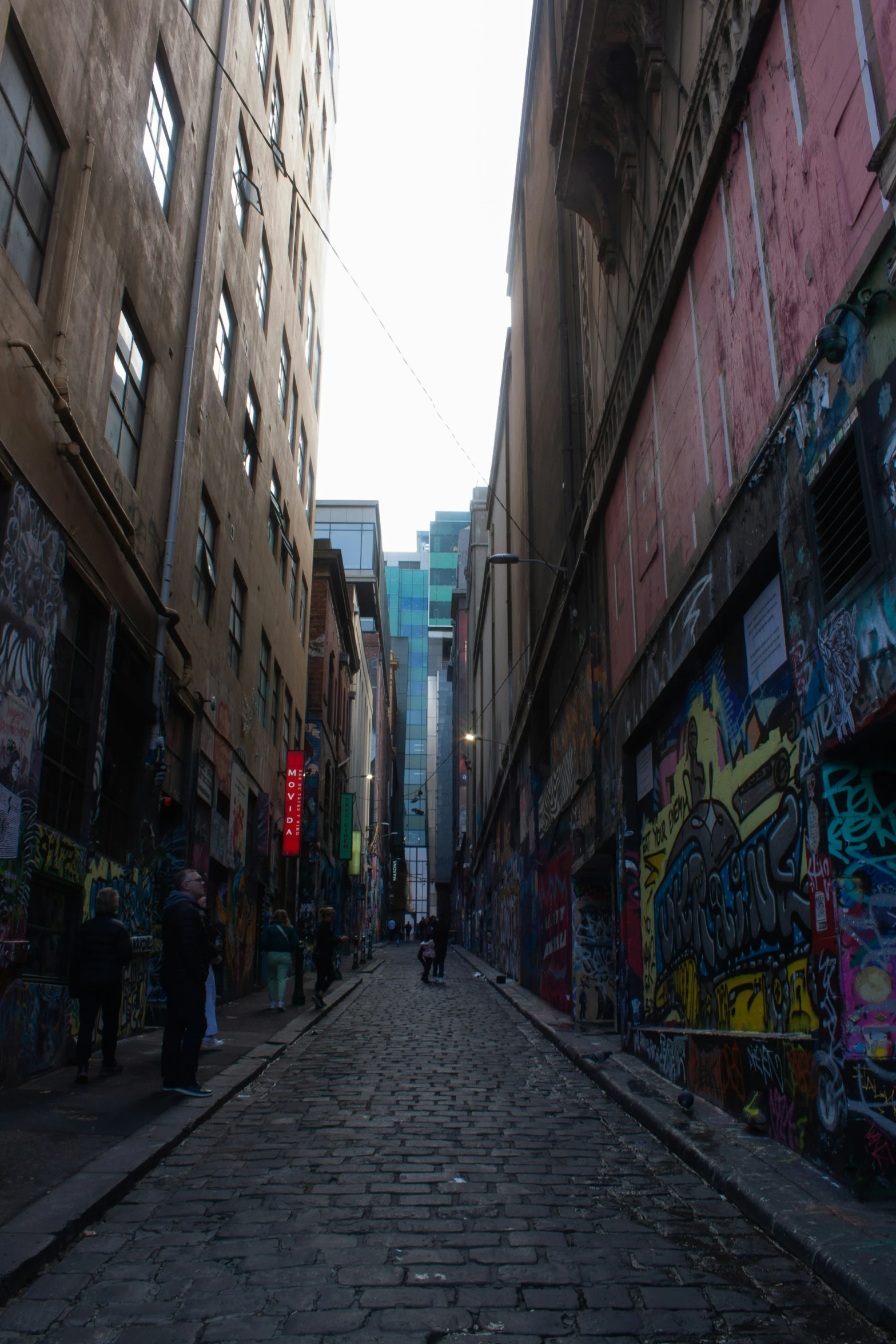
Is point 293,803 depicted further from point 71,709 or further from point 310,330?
point 71,709

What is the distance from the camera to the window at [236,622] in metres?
17.8

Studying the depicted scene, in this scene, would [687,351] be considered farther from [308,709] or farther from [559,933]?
[308,709]

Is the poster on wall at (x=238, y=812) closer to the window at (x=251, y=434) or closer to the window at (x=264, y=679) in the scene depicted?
the window at (x=264, y=679)

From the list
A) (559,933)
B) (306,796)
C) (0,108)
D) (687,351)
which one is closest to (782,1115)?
(687,351)

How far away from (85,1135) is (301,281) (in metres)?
23.2

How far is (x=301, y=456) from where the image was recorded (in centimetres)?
2681

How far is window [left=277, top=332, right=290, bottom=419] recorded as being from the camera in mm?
22344

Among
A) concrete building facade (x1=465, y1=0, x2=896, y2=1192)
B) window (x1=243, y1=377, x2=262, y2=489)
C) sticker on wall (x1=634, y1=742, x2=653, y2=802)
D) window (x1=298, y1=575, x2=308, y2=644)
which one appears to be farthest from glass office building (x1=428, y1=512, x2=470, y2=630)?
Answer: sticker on wall (x1=634, y1=742, x2=653, y2=802)

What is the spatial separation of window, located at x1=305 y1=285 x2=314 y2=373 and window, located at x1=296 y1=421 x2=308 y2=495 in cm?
176

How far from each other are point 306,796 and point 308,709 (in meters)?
5.17

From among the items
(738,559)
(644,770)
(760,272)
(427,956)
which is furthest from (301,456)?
(738,559)

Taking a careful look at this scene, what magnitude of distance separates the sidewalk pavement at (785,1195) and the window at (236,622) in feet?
36.7

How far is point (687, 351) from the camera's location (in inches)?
356

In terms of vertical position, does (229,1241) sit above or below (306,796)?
below
